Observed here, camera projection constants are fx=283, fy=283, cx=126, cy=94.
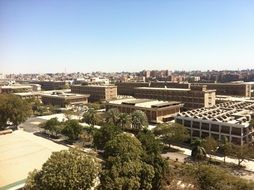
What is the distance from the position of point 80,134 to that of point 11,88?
8308 cm

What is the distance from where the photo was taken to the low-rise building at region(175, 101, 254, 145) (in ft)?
163

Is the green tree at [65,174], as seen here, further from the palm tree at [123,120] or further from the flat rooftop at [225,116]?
the palm tree at [123,120]

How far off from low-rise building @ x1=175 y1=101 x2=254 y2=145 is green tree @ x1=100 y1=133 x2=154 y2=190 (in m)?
23.2

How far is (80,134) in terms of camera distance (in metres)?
56.7

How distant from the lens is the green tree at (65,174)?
25938 millimetres

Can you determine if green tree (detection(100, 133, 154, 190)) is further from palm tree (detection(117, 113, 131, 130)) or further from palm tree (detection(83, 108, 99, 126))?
palm tree (detection(83, 108, 99, 126))

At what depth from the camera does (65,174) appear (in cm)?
2636

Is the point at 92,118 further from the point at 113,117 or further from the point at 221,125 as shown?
the point at 221,125

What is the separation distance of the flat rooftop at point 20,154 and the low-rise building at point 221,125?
28.0m

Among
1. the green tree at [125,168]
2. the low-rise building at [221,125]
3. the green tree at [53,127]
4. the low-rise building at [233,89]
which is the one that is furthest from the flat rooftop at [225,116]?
the low-rise building at [233,89]

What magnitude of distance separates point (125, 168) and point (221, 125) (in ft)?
93.5

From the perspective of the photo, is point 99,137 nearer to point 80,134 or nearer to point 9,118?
point 80,134

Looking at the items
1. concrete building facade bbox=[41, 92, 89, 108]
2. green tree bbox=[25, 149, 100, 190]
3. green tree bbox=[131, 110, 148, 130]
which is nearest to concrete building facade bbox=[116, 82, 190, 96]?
concrete building facade bbox=[41, 92, 89, 108]

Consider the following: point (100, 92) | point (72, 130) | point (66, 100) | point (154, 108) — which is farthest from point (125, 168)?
point (100, 92)
